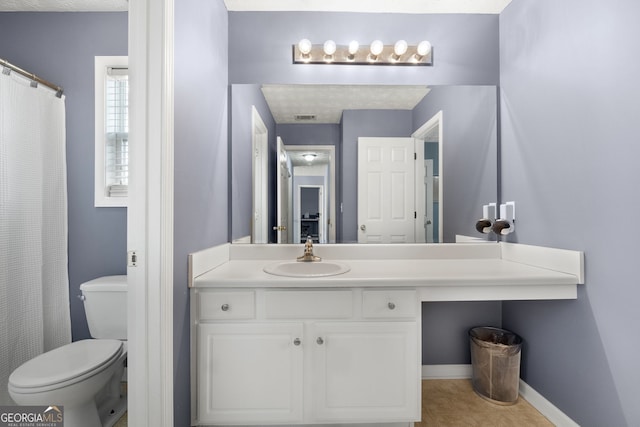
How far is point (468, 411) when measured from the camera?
66.4 inches

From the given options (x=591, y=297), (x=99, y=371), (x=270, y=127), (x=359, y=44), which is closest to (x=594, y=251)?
(x=591, y=297)

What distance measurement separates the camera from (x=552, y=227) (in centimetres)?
154

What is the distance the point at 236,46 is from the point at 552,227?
208 centimetres

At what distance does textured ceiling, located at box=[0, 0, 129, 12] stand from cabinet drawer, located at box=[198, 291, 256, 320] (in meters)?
2.00

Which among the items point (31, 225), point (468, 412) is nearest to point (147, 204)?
point (31, 225)

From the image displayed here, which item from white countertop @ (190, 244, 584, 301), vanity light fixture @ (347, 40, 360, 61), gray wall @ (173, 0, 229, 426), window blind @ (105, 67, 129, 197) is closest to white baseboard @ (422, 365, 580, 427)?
white countertop @ (190, 244, 584, 301)

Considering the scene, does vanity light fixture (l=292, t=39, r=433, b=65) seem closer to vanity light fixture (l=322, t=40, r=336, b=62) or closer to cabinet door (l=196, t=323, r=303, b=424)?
vanity light fixture (l=322, t=40, r=336, b=62)

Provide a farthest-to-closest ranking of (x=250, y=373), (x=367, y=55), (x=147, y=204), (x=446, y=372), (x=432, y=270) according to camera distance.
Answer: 1. (x=446, y=372)
2. (x=367, y=55)
3. (x=432, y=270)
4. (x=250, y=373)
5. (x=147, y=204)

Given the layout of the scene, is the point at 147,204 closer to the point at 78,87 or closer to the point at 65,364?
the point at 65,364

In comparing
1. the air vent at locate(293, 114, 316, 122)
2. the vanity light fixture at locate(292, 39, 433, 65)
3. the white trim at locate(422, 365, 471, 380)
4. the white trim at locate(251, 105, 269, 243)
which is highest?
the vanity light fixture at locate(292, 39, 433, 65)

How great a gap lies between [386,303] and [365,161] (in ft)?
3.16

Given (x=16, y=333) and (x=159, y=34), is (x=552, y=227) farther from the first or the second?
(x=16, y=333)

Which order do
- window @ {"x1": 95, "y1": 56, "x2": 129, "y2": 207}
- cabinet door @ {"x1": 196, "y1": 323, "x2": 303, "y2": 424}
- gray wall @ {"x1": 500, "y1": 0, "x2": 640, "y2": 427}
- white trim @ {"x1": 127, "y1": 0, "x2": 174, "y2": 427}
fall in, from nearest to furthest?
1. white trim @ {"x1": 127, "y1": 0, "x2": 174, "y2": 427}
2. gray wall @ {"x1": 500, "y1": 0, "x2": 640, "y2": 427}
3. cabinet door @ {"x1": 196, "y1": 323, "x2": 303, "y2": 424}
4. window @ {"x1": 95, "y1": 56, "x2": 129, "y2": 207}

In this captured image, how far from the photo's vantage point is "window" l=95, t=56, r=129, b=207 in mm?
2053
